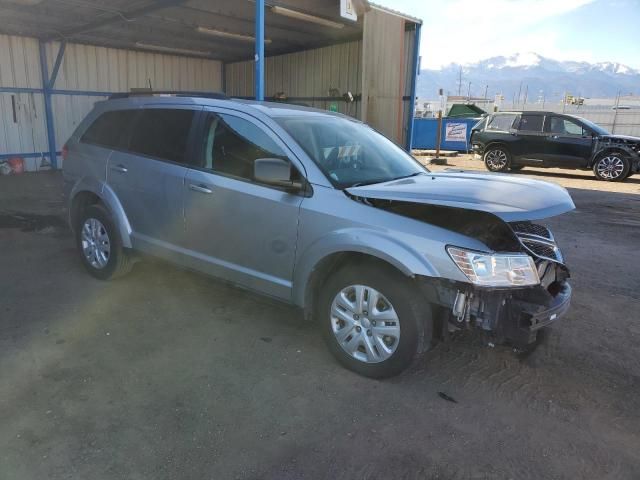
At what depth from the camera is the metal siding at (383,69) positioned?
10.4m

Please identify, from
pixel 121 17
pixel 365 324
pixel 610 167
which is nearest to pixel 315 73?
pixel 121 17

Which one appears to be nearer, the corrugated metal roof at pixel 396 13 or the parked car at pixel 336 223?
the parked car at pixel 336 223

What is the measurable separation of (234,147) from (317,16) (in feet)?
24.5

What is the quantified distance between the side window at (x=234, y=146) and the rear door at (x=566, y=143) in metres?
12.8

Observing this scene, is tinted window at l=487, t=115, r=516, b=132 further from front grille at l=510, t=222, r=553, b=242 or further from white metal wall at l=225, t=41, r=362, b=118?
front grille at l=510, t=222, r=553, b=242

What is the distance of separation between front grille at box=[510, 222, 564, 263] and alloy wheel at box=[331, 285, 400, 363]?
1.07 m

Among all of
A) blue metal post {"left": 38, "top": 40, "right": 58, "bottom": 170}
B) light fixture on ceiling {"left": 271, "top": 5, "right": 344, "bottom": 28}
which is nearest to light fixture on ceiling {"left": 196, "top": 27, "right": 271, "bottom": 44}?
light fixture on ceiling {"left": 271, "top": 5, "right": 344, "bottom": 28}

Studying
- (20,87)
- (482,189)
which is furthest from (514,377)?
(20,87)

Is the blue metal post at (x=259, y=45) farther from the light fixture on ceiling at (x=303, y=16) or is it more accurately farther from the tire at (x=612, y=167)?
the tire at (x=612, y=167)

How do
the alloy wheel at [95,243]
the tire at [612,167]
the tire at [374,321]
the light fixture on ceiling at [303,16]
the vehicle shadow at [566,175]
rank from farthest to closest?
the vehicle shadow at [566,175]
the tire at [612,167]
the light fixture on ceiling at [303,16]
the alloy wheel at [95,243]
the tire at [374,321]

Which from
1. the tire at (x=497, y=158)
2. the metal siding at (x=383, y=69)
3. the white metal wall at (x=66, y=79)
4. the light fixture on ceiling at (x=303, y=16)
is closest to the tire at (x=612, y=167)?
the tire at (x=497, y=158)

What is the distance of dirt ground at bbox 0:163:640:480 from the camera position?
2.57 meters

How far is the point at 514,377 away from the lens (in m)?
3.47

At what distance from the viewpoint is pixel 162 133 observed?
14.6 feet
